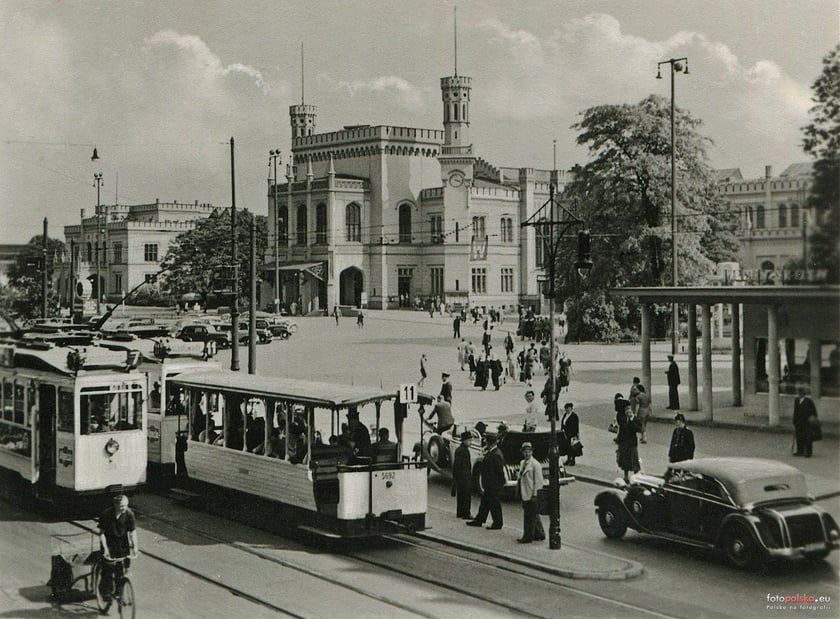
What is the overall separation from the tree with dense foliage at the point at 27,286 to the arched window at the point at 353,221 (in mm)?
43435

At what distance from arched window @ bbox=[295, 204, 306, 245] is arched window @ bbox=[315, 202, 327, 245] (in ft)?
4.04

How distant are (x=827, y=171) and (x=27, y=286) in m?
26.5

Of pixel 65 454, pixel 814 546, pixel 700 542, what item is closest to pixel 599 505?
pixel 700 542

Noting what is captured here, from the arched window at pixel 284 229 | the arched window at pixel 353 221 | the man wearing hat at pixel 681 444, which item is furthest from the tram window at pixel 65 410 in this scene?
the arched window at pixel 284 229

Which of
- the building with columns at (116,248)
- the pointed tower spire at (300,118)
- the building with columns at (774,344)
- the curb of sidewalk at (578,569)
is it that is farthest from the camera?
the pointed tower spire at (300,118)

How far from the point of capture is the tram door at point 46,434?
17875mm

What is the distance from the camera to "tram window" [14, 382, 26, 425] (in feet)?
61.3

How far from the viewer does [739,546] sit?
1411 centimetres

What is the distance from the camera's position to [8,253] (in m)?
26.1

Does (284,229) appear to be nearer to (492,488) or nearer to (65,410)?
(65,410)

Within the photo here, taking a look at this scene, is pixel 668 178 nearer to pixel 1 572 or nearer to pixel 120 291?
pixel 120 291

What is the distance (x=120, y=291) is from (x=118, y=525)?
40.5 metres

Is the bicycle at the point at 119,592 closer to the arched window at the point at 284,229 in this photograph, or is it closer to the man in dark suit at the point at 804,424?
the man in dark suit at the point at 804,424

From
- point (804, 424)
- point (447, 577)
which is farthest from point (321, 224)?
point (447, 577)
